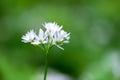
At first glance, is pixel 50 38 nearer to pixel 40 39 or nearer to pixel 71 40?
pixel 40 39

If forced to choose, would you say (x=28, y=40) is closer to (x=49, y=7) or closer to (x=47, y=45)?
(x=47, y=45)

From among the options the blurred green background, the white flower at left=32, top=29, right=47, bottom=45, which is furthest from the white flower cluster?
the blurred green background

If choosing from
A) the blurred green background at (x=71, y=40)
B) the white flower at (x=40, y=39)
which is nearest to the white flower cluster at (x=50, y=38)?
the white flower at (x=40, y=39)

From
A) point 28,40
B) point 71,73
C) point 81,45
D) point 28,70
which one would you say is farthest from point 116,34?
point 28,40

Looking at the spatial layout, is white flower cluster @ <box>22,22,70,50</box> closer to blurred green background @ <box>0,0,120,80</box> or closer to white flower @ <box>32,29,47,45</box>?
white flower @ <box>32,29,47,45</box>

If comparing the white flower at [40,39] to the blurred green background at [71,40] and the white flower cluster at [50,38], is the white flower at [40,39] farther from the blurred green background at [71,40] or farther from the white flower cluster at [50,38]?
the blurred green background at [71,40]

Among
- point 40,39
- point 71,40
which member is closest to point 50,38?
point 40,39

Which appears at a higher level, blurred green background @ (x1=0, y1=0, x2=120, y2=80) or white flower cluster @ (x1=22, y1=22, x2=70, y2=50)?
blurred green background @ (x1=0, y1=0, x2=120, y2=80)

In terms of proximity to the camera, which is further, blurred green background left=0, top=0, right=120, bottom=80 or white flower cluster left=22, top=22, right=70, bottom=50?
blurred green background left=0, top=0, right=120, bottom=80
